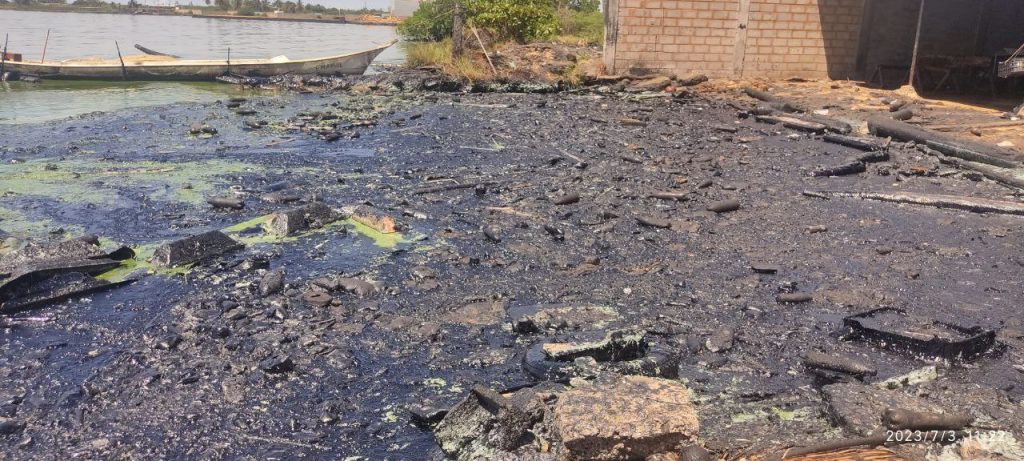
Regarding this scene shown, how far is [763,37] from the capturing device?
1658 centimetres

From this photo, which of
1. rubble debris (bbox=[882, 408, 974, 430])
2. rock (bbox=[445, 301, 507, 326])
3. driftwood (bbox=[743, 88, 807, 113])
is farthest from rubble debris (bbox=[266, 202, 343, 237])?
driftwood (bbox=[743, 88, 807, 113])

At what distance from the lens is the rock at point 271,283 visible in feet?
16.7

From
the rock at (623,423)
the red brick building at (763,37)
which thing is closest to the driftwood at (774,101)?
the red brick building at (763,37)

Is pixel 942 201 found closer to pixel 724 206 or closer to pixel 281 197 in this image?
pixel 724 206

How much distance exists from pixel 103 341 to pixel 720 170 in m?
7.23

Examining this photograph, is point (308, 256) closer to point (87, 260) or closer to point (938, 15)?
point (87, 260)

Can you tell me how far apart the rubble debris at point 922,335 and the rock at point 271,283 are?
13.6 feet

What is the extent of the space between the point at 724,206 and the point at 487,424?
4.67 metres

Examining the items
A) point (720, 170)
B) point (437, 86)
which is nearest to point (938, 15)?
point (720, 170)

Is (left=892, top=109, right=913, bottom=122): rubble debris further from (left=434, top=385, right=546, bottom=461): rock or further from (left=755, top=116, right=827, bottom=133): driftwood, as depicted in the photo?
(left=434, top=385, right=546, bottom=461): rock

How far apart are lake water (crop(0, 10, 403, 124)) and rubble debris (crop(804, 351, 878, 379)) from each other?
15194mm

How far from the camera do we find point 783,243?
6246 millimetres
